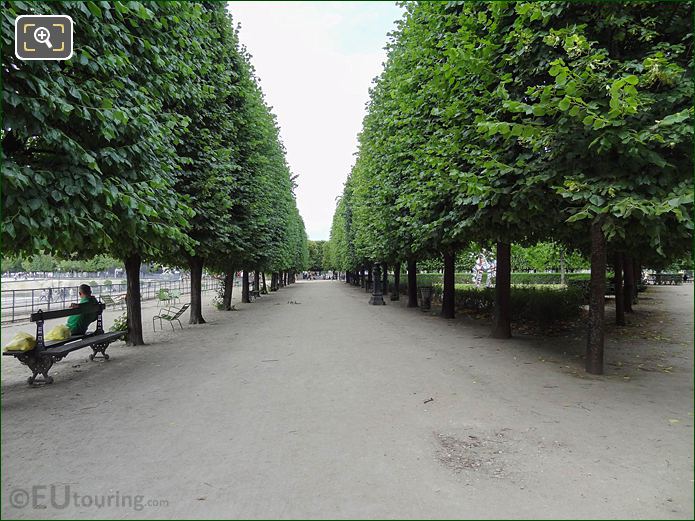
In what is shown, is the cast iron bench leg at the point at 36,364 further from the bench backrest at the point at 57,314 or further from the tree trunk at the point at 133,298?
the tree trunk at the point at 133,298

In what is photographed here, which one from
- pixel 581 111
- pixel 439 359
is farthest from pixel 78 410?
pixel 581 111

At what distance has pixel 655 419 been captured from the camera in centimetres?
552

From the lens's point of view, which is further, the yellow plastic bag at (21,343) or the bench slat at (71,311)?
the bench slat at (71,311)

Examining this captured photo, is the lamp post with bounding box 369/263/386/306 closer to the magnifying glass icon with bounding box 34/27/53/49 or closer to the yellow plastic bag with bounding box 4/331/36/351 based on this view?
the yellow plastic bag with bounding box 4/331/36/351

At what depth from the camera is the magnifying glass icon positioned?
4766 mm

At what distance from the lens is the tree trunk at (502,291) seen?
39.2 feet

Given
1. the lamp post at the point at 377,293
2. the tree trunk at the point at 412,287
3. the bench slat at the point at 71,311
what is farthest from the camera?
the lamp post at the point at 377,293

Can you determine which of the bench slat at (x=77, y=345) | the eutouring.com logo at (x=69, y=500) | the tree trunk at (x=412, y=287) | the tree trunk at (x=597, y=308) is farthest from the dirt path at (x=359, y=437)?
the tree trunk at (x=412, y=287)

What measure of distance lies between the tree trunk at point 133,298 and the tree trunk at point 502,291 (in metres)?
9.64

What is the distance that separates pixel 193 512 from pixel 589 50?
7858 mm

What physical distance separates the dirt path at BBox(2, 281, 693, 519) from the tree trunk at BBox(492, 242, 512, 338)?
7.98 ft

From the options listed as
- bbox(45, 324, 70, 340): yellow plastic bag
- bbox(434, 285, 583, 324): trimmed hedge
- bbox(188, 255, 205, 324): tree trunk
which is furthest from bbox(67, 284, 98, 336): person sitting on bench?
bbox(434, 285, 583, 324): trimmed hedge

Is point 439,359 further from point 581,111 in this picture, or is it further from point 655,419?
point 581,111

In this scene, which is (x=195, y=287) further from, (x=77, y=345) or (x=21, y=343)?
(x=21, y=343)
